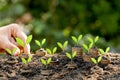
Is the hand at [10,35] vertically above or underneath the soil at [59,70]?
above

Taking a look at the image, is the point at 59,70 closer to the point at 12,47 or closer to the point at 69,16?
the point at 12,47

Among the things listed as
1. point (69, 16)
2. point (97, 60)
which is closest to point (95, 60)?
point (97, 60)

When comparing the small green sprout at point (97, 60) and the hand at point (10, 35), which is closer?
the small green sprout at point (97, 60)

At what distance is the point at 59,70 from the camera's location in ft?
5.53

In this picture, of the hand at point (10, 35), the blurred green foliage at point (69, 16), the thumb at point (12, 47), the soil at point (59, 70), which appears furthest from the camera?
the blurred green foliage at point (69, 16)

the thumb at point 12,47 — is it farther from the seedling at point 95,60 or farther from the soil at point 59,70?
the seedling at point 95,60

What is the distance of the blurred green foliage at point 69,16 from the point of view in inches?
185

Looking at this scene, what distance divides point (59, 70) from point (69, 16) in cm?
334

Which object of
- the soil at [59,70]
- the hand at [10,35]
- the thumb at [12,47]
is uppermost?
the hand at [10,35]

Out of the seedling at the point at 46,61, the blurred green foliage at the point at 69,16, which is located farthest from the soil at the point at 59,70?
the blurred green foliage at the point at 69,16

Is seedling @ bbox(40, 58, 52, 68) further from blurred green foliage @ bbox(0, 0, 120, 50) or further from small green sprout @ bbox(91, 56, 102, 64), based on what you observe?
blurred green foliage @ bbox(0, 0, 120, 50)

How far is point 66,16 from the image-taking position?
4.99 meters

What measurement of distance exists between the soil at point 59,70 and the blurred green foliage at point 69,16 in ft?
9.23

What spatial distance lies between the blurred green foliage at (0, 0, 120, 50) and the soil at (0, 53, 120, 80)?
2814mm
